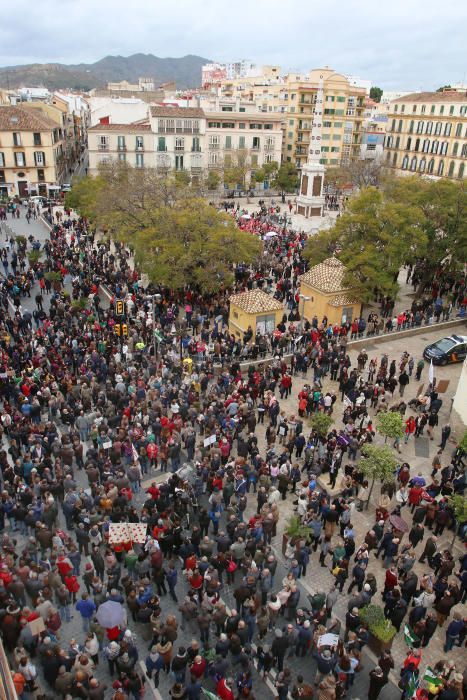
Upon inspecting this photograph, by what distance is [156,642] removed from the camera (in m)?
10.7

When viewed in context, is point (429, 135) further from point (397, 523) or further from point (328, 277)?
point (397, 523)

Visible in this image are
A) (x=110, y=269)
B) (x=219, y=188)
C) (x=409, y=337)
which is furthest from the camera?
(x=219, y=188)

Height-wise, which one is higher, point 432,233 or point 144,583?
point 432,233

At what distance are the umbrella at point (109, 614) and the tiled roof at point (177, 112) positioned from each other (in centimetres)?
5902

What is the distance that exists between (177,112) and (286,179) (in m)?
14.7

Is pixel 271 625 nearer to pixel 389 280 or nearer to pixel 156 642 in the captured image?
pixel 156 642

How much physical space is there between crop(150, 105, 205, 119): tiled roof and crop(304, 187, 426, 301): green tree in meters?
39.5

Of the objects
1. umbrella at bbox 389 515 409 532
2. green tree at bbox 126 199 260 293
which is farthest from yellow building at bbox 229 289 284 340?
umbrella at bbox 389 515 409 532

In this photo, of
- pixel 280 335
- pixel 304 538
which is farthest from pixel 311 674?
pixel 280 335

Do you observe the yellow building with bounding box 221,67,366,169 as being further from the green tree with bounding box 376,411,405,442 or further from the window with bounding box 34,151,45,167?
the green tree with bounding box 376,411,405,442

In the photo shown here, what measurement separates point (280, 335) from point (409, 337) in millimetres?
8137

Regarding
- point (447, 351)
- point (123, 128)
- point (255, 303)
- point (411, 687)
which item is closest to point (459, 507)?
point (411, 687)

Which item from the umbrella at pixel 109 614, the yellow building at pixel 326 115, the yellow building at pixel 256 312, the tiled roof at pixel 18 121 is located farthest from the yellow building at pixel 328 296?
the yellow building at pixel 326 115

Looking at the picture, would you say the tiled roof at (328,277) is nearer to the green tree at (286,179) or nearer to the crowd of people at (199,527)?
the crowd of people at (199,527)
